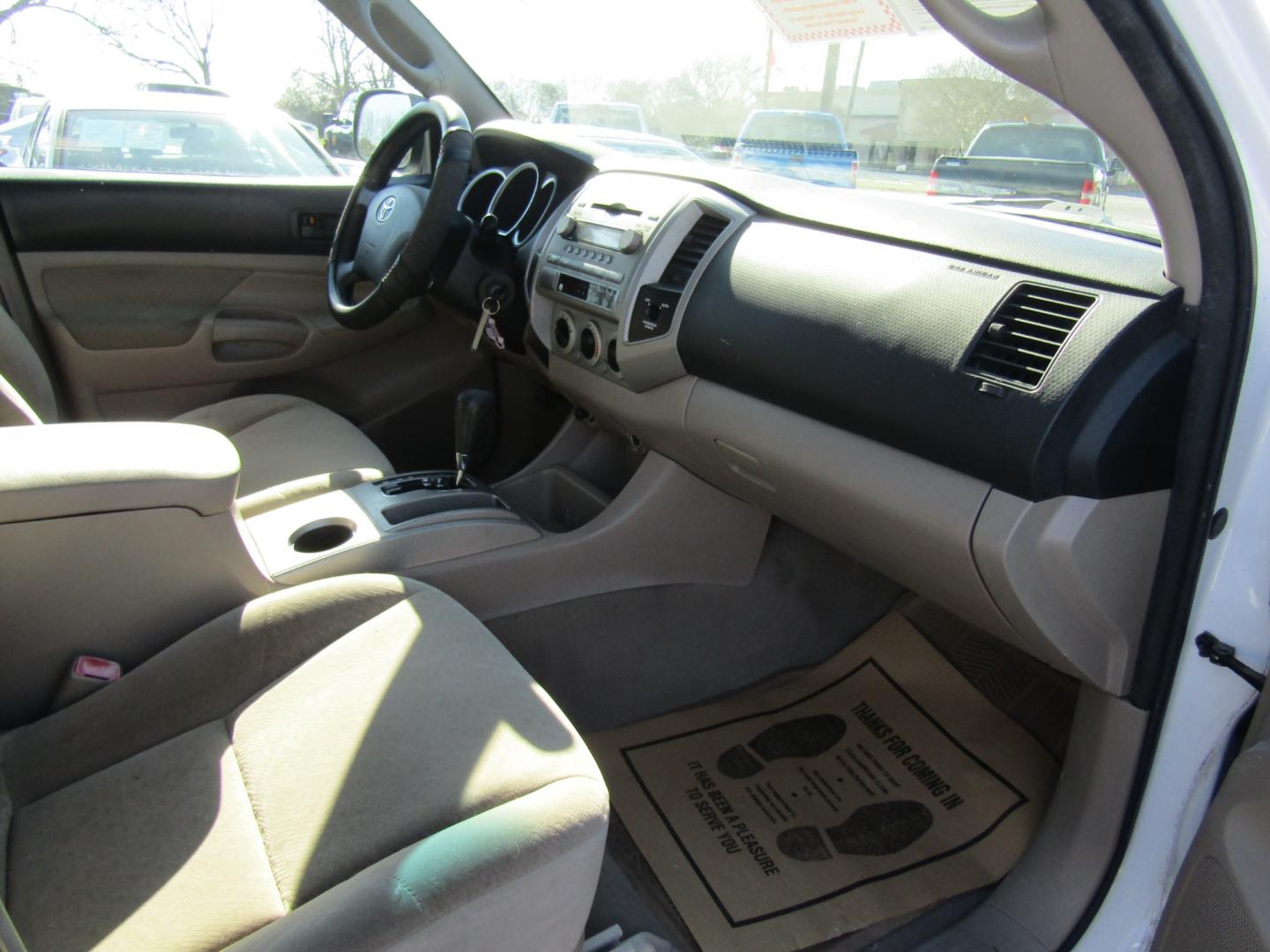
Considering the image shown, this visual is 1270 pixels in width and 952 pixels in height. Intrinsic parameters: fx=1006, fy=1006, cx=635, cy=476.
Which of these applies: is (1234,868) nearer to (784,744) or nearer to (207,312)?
(784,744)

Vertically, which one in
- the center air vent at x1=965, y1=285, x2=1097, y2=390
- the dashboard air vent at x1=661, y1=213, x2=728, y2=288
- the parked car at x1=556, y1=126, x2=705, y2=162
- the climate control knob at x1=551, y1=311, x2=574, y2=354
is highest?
the center air vent at x1=965, y1=285, x2=1097, y2=390

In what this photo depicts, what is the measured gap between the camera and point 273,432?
6.07 ft

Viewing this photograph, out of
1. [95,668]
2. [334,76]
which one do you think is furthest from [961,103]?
[334,76]

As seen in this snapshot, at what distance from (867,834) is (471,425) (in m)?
0.88

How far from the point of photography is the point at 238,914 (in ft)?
2.65

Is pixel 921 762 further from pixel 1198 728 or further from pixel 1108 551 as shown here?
pixel 1108 551

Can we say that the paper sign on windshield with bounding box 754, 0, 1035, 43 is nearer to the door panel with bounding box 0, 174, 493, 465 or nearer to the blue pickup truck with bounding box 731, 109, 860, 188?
the blue pickup truck with bounding box 731, 109, 860, 188

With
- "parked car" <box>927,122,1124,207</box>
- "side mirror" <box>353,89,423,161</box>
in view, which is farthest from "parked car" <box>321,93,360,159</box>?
"parked car" <box>927,122,1124,207</box>

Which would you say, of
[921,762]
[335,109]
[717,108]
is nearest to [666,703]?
[921,762]

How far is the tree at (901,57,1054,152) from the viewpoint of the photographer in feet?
3.62

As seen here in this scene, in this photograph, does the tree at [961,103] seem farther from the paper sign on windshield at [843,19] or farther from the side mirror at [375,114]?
the side mirror at [375,114]

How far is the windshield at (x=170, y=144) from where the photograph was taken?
2.09m

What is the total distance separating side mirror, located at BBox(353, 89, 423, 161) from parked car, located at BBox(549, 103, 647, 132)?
30 centimetres

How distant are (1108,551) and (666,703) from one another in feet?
2.94
